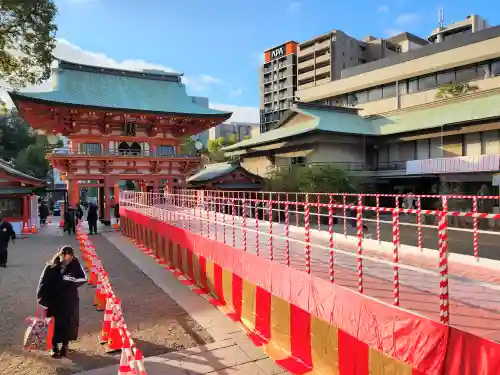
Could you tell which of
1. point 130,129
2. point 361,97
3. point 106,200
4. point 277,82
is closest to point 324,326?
point 106,200

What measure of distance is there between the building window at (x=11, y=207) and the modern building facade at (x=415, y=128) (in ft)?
57.2

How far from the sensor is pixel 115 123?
23562 millimetres

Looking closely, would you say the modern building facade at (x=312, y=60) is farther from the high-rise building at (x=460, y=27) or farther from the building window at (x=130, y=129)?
the building window at (x=130, y=129)

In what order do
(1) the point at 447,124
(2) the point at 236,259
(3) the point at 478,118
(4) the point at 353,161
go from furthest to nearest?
1. (4) the point at 353,161
2. (1) the point at 447,124
3. (3) the point at 478,118
4. (2) the point at 236,259

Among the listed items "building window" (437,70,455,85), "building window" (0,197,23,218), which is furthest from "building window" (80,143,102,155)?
"building window" (437,70,455,85)

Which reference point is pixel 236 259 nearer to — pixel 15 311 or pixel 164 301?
pixel 164 301

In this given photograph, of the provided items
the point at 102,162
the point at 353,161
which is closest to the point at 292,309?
the point at 102,162

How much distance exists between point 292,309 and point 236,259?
2.01 meters

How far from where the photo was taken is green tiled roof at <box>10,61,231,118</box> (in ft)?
72.4

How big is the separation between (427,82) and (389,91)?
355cm

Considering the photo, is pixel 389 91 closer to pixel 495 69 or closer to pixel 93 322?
pixel 495 69

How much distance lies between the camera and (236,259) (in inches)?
287

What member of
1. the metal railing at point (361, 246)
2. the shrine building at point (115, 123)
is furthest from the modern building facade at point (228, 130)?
the metal railing at point (361, 246)

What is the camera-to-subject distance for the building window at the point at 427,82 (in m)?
33.3
